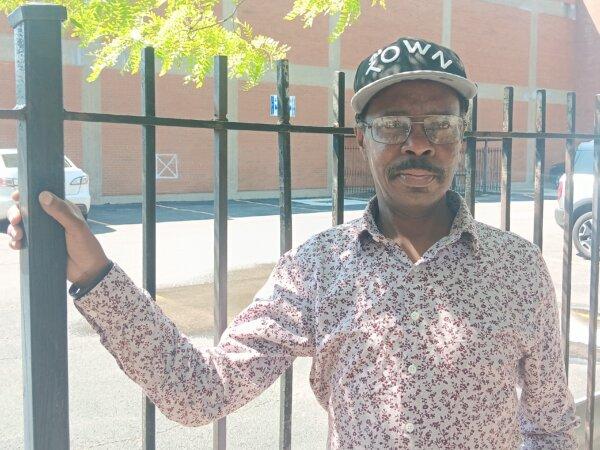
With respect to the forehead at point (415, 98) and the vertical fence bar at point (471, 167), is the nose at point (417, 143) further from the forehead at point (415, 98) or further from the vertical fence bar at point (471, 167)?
the vertical fence bar at point (471, 167)

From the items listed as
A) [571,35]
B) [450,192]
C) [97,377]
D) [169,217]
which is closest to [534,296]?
[450,192]

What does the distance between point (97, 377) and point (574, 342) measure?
12.1 ft

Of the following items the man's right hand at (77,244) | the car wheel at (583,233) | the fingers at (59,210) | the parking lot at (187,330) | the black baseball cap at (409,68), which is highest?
the black baseball cap at (409,68)

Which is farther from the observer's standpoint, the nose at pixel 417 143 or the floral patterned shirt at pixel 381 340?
the nose at pixel 417 143

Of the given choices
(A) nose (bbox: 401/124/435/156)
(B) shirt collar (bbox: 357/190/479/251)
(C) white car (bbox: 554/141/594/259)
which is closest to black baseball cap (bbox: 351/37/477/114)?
(A) nose (bbox: 401/124/435/156)

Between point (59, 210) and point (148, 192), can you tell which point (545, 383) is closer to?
point (148, 192)

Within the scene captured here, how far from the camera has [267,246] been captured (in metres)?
11.6

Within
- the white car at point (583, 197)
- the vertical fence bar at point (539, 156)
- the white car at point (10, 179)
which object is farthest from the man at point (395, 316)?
the white car at point (10, 179)

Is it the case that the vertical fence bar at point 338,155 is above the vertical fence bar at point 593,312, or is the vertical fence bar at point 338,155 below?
above

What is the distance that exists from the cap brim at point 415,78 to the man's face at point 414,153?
1.0 inches

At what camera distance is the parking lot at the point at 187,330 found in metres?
4.01

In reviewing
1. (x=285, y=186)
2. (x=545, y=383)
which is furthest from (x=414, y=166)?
(x=545, y=383)

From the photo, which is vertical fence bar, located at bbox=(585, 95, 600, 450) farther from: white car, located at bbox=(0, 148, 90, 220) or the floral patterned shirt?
white car, located at bbox=(0, 148, 90, 220)

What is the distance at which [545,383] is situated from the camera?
5.46ft
